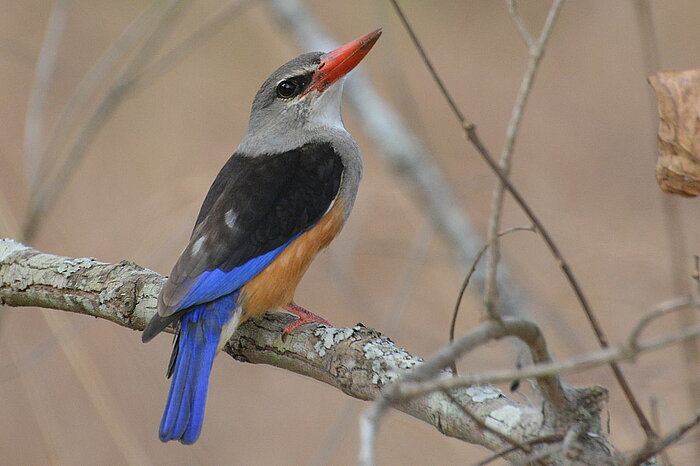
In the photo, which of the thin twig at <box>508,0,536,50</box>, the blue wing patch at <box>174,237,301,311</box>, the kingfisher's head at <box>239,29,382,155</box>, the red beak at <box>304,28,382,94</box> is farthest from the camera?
the kingfisher's head at <box>239,29,382,155</box>

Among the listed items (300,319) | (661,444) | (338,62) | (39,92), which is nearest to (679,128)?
(661,444)

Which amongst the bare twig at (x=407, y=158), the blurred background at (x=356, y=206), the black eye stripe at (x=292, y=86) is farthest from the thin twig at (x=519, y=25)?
the bare twig at (x=407, y=158)

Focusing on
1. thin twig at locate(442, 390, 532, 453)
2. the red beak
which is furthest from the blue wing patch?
thin twig at locate(442, 390, 532, 453)

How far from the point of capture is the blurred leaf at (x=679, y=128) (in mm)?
1738

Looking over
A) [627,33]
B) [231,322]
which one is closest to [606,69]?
[627,33]

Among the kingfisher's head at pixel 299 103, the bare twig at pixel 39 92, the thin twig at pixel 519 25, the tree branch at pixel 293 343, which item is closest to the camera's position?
the thin twig at pixel 519 25

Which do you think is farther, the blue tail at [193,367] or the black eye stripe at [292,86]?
the black eye stripe at [292,86]

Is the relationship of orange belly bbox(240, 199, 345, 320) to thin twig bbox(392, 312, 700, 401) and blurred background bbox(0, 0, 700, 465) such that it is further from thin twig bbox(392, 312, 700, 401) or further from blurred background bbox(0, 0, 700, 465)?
thin twig bbox(392, 312, 700, 401)

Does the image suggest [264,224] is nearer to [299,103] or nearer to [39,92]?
[299,103]

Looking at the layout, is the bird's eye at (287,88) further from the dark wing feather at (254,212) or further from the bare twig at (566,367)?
the bare twig at (566,367)

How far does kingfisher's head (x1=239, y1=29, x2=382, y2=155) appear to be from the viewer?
3.62 metres

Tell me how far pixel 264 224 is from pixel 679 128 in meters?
1.59

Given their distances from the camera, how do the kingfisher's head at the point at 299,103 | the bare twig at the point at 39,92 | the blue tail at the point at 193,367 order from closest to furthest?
the blue tail at the point at 193,367
the bare twig at the point at 39,92
the kingfisher's head at the point at 299,103

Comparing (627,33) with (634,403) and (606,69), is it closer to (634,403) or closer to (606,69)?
(606,69)
